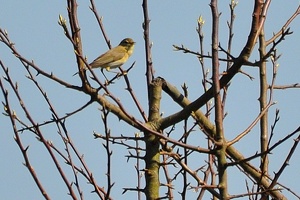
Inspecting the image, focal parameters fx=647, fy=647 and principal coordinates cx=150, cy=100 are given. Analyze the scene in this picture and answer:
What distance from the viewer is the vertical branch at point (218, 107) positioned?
2488 millimetres

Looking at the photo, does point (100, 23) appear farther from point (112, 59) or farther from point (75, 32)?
point (112, 59)

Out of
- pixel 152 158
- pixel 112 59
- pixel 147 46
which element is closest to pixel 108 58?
pixel 112 59

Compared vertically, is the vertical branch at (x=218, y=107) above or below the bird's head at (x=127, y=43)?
below

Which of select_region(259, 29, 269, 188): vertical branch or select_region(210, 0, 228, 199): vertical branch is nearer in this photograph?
select_region(210, 0, 228, 199): vertical branch

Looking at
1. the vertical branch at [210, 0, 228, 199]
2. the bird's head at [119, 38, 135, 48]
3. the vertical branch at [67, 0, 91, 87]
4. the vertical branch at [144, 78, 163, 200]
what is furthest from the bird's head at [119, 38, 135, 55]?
the vertical branch at [210, 0, 228, 199]

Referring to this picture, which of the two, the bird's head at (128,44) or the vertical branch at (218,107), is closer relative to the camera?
the vertical branch at (218,107)

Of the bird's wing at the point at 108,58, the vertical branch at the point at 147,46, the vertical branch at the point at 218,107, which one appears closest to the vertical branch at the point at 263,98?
the vertical branch at the point at 147,46

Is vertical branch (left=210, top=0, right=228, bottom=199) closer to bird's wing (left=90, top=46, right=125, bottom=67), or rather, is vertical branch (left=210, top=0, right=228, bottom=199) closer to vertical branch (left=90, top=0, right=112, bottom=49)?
vertical branch (left=90, top=0, right=112, bottom=49)

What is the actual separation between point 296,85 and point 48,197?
7.82ft

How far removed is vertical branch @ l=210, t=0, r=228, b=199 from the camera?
249cm

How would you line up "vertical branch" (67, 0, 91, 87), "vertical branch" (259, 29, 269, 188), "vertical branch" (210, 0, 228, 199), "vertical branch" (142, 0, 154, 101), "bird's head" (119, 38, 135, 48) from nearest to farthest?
"vertical branch" (210, 0, 228, 199)
"vertical branch" (67, 0, 91, 87)
"vertical branch" (142, 0, 154, 101)
"vertical branch" (259, 29, 269, 188)
"bird's head" (119, 38, 135, 48)

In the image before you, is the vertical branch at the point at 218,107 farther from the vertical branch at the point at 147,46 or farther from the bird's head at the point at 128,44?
the bird's head at the point at 128,44

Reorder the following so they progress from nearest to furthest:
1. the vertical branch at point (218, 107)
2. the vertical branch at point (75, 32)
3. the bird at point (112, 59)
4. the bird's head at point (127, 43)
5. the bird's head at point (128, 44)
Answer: the vertical branch at point (218, 107), the vertical branch at point (75, 32), the bird at point (112, 59), the bird's head at point (128, 44), the bird's head at point (127, 43)

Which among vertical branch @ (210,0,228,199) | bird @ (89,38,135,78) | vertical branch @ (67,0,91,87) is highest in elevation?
bird @ (89,38,135,78)
